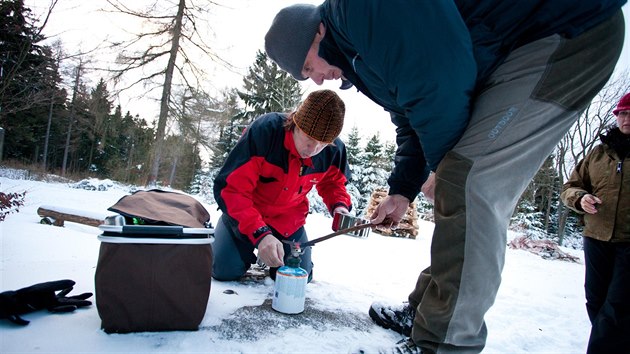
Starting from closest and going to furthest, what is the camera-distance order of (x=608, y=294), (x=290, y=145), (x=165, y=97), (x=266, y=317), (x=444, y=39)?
(x=444, y=39) < (x=266, y=317) < (x=608, y=294) < (x=290, y=145) < (x=165, y=97)

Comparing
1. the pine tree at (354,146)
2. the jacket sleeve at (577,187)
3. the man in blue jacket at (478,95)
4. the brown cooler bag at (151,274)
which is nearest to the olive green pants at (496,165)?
the man in blue jacket at (478,95)

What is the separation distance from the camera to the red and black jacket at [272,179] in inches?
72.6

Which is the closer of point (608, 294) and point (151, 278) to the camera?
point (151, 278)

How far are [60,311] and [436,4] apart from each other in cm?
169

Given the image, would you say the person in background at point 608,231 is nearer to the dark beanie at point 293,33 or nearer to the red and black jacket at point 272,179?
the red and black jacket at point 272,179

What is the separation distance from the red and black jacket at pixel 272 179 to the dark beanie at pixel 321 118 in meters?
0.20

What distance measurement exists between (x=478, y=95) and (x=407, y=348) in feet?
2.64

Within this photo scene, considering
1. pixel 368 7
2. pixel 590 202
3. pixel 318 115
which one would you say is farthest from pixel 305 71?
pixel 590 202

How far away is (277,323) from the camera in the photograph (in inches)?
60.8

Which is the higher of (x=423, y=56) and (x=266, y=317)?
(x=423, y=56)

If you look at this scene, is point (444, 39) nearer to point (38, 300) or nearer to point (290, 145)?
point (290, 145)

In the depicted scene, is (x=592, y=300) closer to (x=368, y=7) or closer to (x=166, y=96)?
(x=368, y=7)

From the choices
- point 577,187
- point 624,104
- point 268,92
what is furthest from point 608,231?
point 268,92

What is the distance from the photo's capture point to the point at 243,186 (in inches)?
74.4
